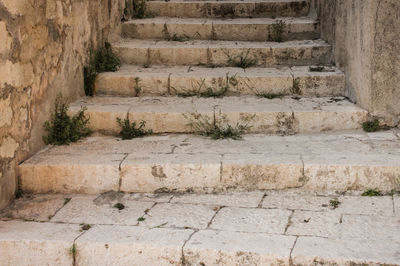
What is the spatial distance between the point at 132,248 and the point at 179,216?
50 cm

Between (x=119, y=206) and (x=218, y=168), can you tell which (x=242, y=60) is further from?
(x=119, y=206)

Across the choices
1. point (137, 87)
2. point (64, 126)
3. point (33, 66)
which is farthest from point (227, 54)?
point (33, 66)

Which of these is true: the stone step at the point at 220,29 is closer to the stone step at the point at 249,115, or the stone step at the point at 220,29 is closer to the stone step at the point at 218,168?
the stone step at the point at 249,115

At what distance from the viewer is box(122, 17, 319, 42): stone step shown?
6383 millimetres

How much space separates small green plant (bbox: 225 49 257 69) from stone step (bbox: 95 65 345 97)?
219 mm

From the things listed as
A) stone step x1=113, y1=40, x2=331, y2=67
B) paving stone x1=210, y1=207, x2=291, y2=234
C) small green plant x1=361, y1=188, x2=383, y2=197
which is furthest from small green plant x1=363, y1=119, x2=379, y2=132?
paving stone x1=210, y1=207, x2=291, y2=234

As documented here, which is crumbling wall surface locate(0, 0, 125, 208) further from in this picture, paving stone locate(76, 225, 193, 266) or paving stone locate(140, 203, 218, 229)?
paving stone locate(140, 203, 218, 229)

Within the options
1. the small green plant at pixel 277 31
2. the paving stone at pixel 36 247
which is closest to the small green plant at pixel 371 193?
the paving stone at pixel 36 247

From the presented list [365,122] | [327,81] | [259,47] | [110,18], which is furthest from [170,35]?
[365,122]

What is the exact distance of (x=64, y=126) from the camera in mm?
4758

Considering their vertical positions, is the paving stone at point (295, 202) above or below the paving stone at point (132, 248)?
above

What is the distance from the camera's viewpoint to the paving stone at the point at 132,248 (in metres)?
3.30

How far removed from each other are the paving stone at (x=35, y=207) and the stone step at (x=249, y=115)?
1.03 m

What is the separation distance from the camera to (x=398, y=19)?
14.9 ft
